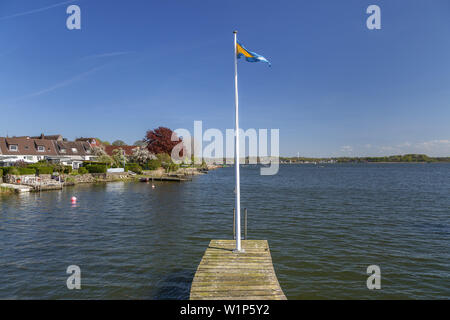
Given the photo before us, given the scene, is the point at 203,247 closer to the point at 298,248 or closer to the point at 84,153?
the point at 298,248

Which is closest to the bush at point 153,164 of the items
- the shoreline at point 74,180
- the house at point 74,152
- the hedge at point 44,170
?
the shoreline at point 74,180

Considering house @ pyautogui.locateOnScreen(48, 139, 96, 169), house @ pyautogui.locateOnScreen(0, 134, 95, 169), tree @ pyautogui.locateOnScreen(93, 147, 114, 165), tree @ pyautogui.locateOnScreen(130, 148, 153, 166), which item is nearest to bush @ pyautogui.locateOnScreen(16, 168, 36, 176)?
house @ pyautogui.locateOnScreen(0, 134, 95, 169)

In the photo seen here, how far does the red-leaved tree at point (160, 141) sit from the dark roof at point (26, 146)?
27.8 metres

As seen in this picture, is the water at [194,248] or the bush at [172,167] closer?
the water at [194,248]

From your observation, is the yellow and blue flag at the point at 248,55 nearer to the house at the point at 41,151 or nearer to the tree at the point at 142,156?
the house at the point at 41,151

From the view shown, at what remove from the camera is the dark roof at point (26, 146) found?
65.8 m

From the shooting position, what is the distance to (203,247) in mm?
17125

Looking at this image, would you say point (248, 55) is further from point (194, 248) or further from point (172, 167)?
point (172, 167)

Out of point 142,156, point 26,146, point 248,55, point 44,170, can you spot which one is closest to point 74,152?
point 26,146

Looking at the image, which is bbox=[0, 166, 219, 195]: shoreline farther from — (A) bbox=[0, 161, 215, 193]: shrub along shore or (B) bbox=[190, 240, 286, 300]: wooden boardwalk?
(B) bbox=[190, 240, 286, 300]: wooden boardwalk

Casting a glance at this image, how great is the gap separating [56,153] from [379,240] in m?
81.9

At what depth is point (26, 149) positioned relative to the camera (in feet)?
227

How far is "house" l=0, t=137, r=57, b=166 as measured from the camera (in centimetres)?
6542

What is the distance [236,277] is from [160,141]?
8256cm
